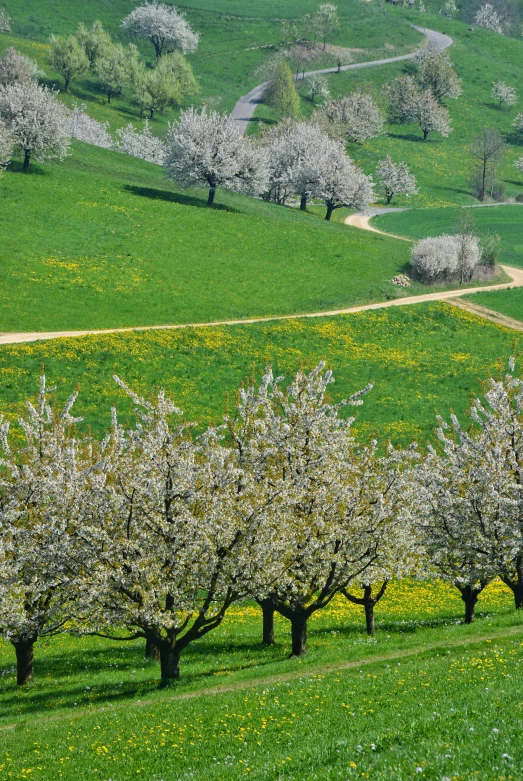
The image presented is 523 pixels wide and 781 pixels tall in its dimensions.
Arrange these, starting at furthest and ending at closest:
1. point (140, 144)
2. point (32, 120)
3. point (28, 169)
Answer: point (140, 144), point (28, 169), point (32, 120)

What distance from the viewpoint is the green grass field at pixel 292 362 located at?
5784 centimetres

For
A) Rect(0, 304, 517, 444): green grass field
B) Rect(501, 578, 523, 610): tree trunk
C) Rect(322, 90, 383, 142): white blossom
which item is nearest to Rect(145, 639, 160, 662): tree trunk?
Rect(501, 578, 523, 610): tree trunk

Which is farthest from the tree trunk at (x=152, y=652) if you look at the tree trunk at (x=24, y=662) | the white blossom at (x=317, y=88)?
the white blossom at (x=317, y=88)

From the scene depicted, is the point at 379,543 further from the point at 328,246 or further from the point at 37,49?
the point at 37,49

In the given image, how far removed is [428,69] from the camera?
192 metres

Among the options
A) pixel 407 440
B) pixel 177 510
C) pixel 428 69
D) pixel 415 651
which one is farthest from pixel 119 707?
pixel 428 69

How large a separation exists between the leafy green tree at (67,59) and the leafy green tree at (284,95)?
4016 centimetres

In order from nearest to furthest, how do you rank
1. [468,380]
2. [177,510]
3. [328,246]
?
[177,510], [468,380], [328,246]

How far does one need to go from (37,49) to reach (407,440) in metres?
150

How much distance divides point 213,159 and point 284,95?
84345mm

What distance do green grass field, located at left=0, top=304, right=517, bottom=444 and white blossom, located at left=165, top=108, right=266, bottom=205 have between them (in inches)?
1252

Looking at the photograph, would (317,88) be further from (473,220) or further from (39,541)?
(39,541)

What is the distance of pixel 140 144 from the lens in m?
144

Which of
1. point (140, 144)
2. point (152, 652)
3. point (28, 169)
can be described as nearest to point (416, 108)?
point (140, 144)
